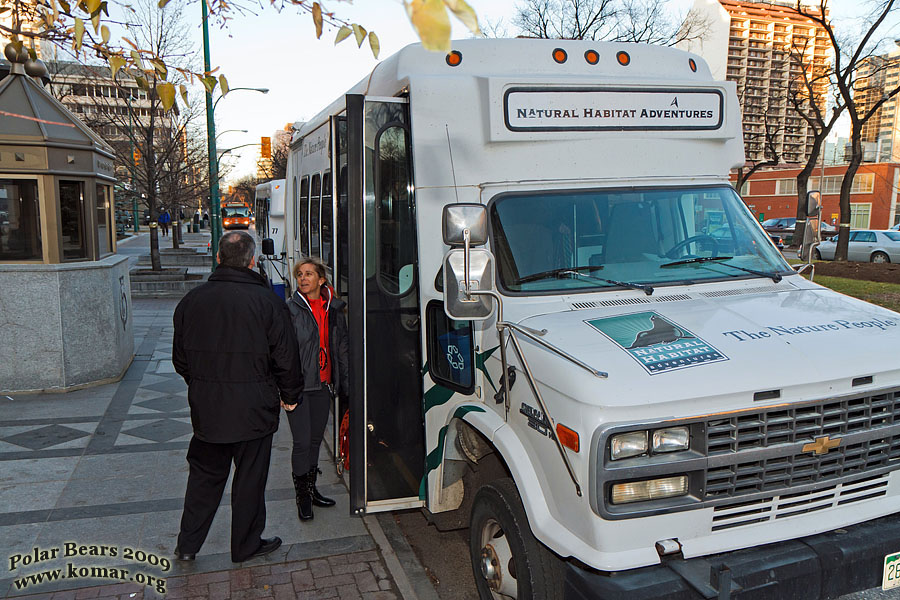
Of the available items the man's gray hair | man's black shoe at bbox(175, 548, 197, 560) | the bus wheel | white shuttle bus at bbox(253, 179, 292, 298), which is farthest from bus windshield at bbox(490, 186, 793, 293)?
white shuttle bus at bbox(253, 179, 292, 298)

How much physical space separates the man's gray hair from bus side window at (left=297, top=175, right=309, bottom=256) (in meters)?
4.09

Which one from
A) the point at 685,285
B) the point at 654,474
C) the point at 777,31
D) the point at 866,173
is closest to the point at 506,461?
the point at 654,474

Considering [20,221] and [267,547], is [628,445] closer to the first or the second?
[267,547]

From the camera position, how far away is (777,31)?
6850 cm

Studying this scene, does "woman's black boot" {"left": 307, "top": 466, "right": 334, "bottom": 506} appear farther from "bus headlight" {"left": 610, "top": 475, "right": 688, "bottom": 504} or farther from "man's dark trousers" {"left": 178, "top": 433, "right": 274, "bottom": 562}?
"bus headlight" {"left": 610, "top": 475, "right": 688, "bottom": 504}

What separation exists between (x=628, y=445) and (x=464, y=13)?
1877 millimetres

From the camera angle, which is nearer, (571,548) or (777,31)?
(571,548)

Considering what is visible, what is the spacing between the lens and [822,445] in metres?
3.09

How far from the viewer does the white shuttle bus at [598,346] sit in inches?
115

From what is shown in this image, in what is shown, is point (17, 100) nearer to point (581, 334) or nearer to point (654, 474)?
point (581, 334)

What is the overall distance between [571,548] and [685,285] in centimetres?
173

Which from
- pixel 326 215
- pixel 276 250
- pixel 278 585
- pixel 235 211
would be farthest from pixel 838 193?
pixel 278 585

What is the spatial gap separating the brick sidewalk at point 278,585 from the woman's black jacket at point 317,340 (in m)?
1.14

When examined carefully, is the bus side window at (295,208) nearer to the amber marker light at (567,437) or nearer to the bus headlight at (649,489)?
the amber marker light at (567,437)
